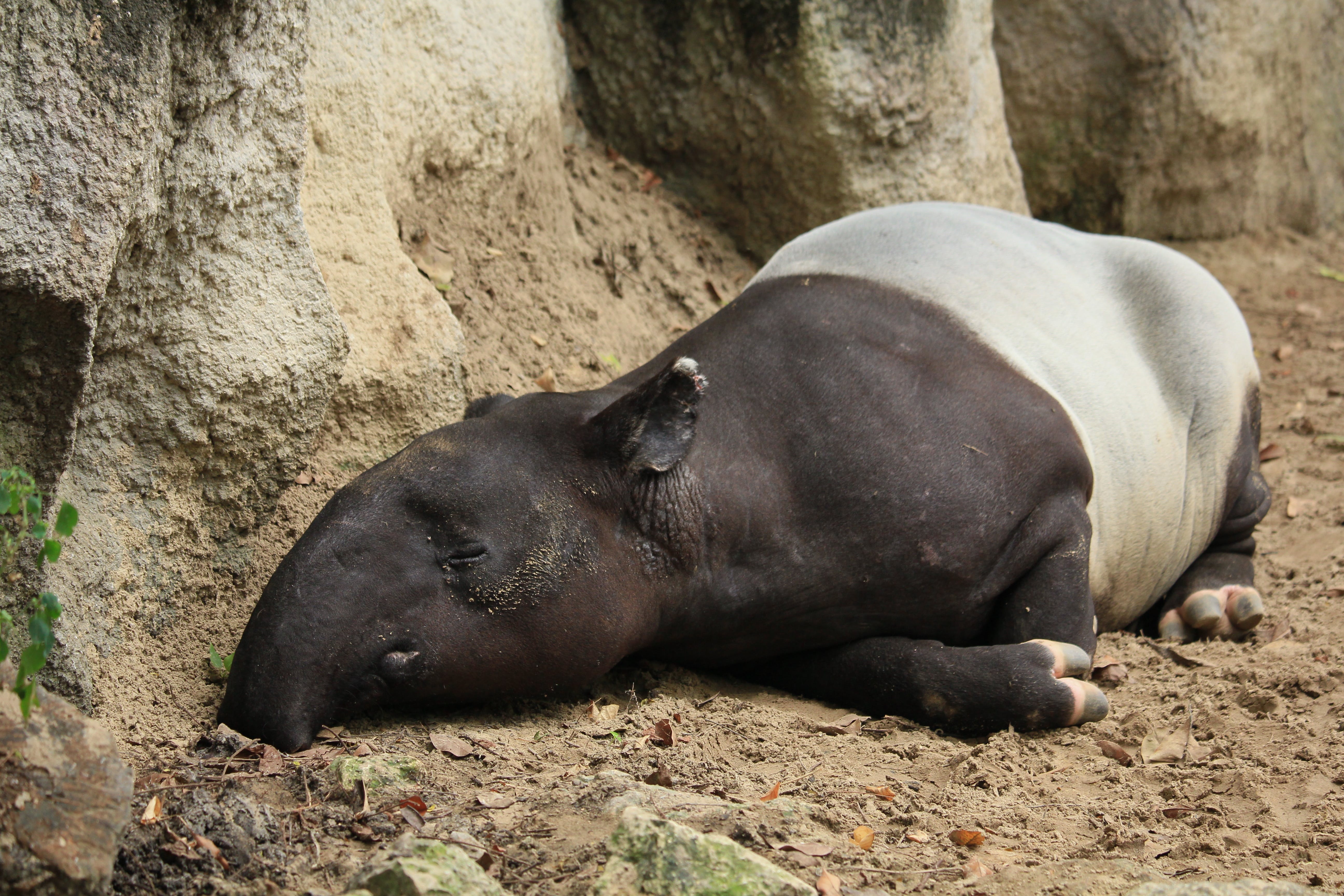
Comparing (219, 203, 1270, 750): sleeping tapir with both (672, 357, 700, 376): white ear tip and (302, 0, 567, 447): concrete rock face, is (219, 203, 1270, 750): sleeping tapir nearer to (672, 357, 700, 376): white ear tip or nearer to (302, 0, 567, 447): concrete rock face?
(672, 357, 700, 376): white ear tip

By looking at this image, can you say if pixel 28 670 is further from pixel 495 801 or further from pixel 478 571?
pixel 478 571

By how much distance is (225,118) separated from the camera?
312 cm

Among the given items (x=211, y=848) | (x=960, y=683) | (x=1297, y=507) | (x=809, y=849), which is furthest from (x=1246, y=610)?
(x=211, y=848)

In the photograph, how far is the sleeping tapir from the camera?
10.1 feet

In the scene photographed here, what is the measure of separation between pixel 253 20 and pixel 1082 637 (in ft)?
9.92

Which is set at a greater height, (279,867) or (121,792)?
(121,792)

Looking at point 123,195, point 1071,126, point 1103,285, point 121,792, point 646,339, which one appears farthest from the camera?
point 1071,126

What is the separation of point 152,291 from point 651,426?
1353mm

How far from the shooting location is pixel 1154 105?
8078 millimetres

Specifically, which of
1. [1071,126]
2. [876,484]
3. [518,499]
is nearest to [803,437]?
[876,484]

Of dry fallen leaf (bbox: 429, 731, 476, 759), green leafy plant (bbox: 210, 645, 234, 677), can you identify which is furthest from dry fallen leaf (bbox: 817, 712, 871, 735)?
green leafy plant (bbox: 210, 645, 234, 677)

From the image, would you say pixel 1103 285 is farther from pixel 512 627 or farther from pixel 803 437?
pixel 512 627

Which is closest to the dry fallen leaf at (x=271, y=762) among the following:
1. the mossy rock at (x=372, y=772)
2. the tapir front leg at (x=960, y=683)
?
the mossy rock at (x=372, y=772)

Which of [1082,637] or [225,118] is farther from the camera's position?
[1082,637]
